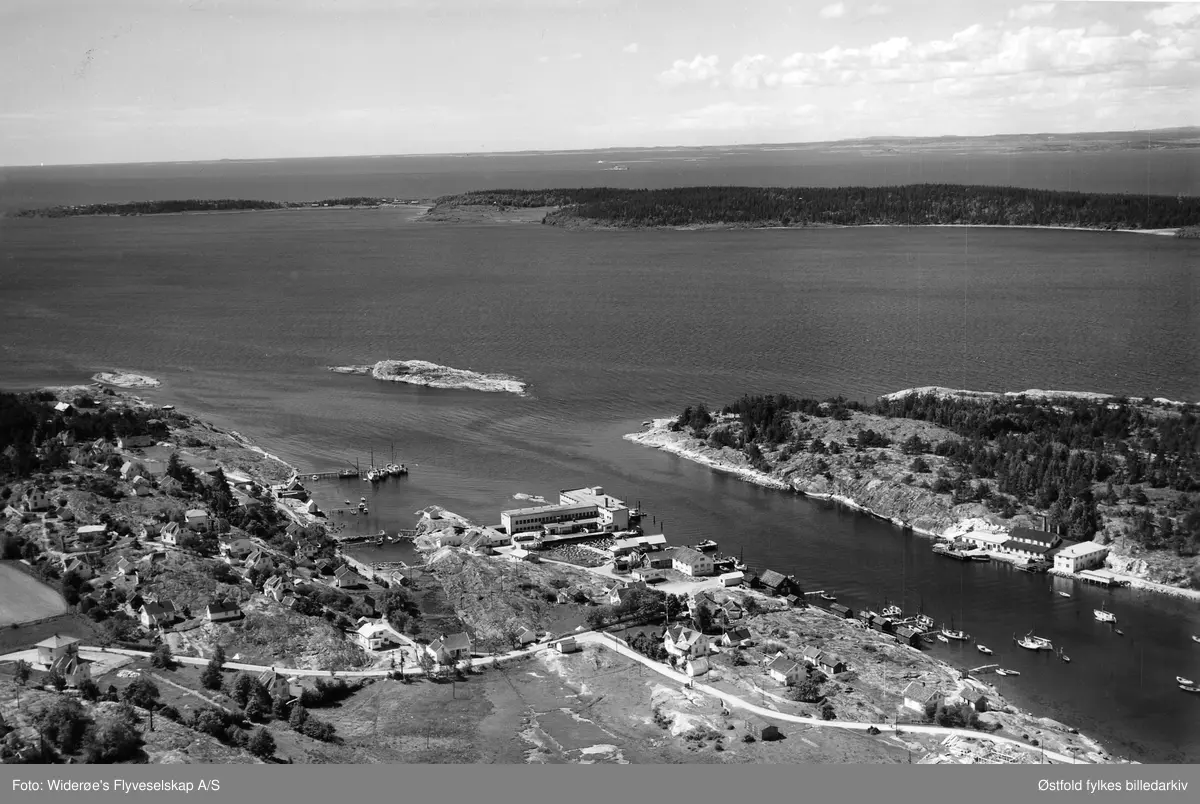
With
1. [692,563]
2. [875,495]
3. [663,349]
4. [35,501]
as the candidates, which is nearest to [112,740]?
[35,501]

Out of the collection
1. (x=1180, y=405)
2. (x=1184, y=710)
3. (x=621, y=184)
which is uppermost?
(x=621, y=184)

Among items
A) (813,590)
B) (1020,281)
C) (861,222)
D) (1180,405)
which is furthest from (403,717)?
(861,222)

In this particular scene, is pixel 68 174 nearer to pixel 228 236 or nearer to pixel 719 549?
pixel 228 236

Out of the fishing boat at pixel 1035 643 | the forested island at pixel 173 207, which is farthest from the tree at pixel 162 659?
the forested island at pixel 173 207

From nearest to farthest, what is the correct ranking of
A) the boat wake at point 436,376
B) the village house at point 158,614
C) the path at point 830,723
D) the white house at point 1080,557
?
the path at point 830,723, the village house at point 158,614, the white house at point 1080,557, the boat wake at point 436,376

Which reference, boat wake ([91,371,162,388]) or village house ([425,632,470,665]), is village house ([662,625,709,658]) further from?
boat wake ([91,371,162,388])

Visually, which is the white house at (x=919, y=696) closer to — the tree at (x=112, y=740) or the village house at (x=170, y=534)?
the tree at (x=112, y=740)
